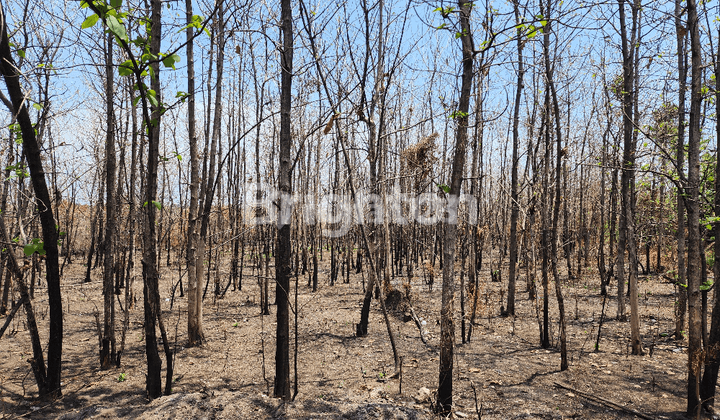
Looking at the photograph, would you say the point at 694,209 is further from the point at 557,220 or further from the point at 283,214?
the point at 283,214

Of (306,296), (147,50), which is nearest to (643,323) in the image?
(306,296)

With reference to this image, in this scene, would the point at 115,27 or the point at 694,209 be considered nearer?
the point at 115,27

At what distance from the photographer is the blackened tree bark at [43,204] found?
3.30 meters

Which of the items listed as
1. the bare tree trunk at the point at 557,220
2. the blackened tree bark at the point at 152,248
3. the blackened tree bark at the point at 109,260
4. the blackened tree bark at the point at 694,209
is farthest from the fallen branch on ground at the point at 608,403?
the blackened tree bark at the point at 109,260

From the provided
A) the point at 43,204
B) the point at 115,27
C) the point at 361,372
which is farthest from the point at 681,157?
the point at 43,204

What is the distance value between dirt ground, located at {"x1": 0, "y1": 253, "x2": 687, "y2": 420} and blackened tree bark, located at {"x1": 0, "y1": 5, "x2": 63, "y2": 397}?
39 cm

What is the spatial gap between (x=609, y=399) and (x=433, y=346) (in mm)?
2618

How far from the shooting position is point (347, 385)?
4918 millimetres

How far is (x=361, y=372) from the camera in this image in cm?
539

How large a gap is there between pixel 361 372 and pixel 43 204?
418 cm

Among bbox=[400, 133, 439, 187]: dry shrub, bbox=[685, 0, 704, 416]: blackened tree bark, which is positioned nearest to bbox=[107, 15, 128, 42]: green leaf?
bbox=[400, 133, 439, 187]: dry shrub

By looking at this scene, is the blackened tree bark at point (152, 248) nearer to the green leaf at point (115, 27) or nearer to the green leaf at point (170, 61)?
the green leaf at point (170, 61)

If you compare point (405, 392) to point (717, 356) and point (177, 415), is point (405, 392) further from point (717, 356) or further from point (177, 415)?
point (717, 356)

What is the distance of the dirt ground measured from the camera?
3.55m
